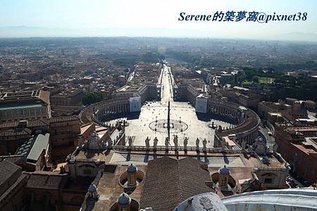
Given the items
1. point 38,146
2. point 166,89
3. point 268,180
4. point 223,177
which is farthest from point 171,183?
point 166,89

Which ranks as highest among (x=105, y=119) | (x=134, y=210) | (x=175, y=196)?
(x=175, y=196)

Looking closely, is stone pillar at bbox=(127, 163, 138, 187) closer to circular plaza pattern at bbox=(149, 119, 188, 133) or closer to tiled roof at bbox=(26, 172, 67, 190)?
tiled roof at bbox=(26, 172, 67, 190)

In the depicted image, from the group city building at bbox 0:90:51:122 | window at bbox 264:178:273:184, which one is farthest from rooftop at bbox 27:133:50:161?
window at bbox 264:178:273:184

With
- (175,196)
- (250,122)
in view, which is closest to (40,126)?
(175,196)

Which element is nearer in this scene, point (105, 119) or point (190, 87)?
point (105, 119)

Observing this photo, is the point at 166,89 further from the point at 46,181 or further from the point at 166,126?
the point at 46,181

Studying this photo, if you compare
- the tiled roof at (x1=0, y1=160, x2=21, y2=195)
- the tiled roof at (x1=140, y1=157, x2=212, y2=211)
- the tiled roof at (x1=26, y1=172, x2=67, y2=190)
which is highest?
the tiled roof at (x1=140, y1=157, x2=212, y2=211)

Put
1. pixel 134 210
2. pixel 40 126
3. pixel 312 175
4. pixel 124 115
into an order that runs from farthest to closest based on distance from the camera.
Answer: pixel 124 115 < pixel 40 126 < pixel 312 175 < pixel 134 210

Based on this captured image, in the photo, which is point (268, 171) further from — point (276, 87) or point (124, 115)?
point (276, 87)
